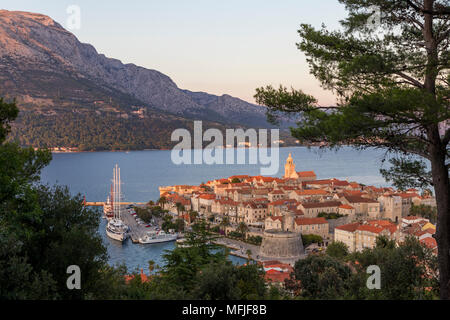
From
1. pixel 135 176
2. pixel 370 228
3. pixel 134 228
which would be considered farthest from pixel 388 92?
pixel 135 176

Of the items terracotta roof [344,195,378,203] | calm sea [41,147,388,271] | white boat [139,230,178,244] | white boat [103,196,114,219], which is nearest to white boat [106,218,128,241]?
calm sea [41,147,388,271]

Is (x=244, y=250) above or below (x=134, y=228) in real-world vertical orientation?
above

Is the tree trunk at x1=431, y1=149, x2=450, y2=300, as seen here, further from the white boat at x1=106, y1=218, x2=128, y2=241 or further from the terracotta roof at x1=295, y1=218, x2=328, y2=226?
the white boat at x1=106, y1=218, x2=128, y2=241

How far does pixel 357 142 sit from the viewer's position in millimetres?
6109

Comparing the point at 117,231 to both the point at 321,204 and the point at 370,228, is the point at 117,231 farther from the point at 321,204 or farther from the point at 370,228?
the point at 370,228

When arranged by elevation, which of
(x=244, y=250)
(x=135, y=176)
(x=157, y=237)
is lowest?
(x=244, y=250)

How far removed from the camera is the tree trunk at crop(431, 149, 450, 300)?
5637 mm

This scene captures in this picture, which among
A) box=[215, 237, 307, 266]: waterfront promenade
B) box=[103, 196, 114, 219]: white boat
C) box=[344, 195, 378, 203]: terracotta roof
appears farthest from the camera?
box=[103, 196, 114, 219]: white boat

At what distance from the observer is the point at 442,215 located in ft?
18.7

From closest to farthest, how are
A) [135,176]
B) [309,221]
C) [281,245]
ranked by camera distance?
1. [281,245]
2. [309,221]
3. [135,176]

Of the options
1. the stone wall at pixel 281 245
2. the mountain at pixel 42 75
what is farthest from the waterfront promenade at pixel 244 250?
the mountain at pixel 42 75

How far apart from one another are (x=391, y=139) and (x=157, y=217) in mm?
44861

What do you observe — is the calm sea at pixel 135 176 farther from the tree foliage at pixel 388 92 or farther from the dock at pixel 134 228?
the tree foliage at pixel 388 92
